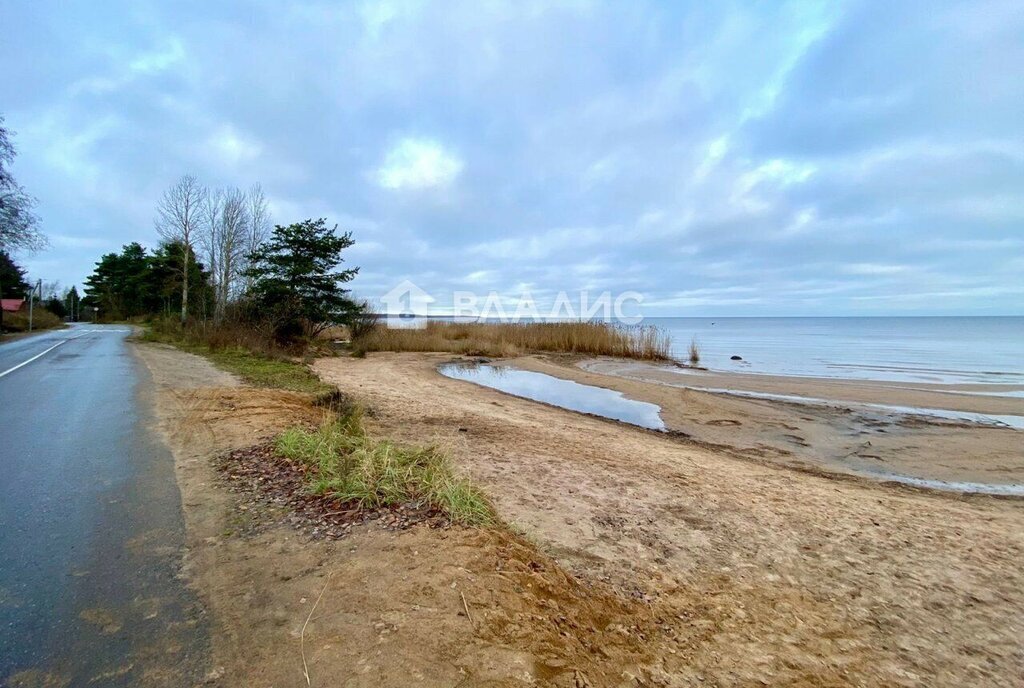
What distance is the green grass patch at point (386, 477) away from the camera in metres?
4.06

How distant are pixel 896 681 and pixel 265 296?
2315 centimetres

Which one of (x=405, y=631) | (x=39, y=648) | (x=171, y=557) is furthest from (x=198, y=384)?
(x=405, y=631)

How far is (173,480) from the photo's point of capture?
4578mm

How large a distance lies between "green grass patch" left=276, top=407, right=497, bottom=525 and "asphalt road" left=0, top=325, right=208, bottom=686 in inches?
44.5

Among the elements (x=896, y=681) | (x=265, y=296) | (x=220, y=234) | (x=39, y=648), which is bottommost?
(x=896, y=681)

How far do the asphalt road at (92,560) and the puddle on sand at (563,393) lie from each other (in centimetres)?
949

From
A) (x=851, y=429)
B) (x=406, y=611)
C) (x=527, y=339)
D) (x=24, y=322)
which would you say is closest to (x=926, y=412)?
(x=851, y=429)

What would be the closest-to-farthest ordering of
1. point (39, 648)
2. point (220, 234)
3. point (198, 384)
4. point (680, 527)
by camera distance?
point (39, 648)
point (680, 527)
point (198, 384)
point (220, 234)

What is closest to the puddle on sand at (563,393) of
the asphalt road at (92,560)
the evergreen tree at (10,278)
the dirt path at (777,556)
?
the dirt path at (777,556)

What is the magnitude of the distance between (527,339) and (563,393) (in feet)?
50.3

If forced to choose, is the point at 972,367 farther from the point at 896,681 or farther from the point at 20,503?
the point at 20,503

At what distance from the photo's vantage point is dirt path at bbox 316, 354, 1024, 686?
10.0ft

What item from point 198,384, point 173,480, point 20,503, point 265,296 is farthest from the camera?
point 265,296

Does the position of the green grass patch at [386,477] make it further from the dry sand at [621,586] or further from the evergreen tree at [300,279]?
Result: the evergreen tree at [300,279]
